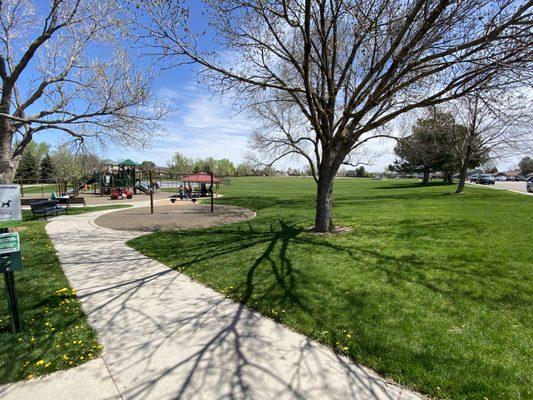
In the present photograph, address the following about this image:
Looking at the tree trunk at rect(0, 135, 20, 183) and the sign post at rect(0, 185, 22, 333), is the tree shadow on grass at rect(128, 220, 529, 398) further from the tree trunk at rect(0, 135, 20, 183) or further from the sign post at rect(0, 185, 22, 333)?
the tree trunk at rect(0, 135, 20, 183)

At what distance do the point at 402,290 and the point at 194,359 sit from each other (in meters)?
3.54

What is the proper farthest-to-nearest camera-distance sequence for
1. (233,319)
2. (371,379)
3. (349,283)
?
(349,283) → (233,319) → (371,379)

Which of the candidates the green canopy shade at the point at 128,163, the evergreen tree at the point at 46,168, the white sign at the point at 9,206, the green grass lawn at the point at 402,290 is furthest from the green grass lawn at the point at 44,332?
the evergreen tree at the point at 46,168

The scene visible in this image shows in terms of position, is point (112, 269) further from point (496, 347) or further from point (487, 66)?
point (487, 66)

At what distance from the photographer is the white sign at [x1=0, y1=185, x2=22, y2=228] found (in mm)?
3920

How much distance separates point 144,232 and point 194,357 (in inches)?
336

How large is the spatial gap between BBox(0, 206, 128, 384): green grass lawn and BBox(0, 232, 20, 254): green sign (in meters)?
1.06

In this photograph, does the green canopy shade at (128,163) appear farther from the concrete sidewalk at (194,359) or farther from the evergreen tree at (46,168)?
the evergreen tree at (46,168)

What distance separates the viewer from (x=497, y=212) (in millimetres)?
13430

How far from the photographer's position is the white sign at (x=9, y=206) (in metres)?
3.92

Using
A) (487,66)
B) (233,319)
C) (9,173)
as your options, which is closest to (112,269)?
(233,319)

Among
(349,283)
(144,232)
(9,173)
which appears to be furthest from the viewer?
(144,232)

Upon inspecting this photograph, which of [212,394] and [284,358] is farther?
[284,358]

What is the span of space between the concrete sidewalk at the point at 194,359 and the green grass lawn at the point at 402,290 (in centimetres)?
33
